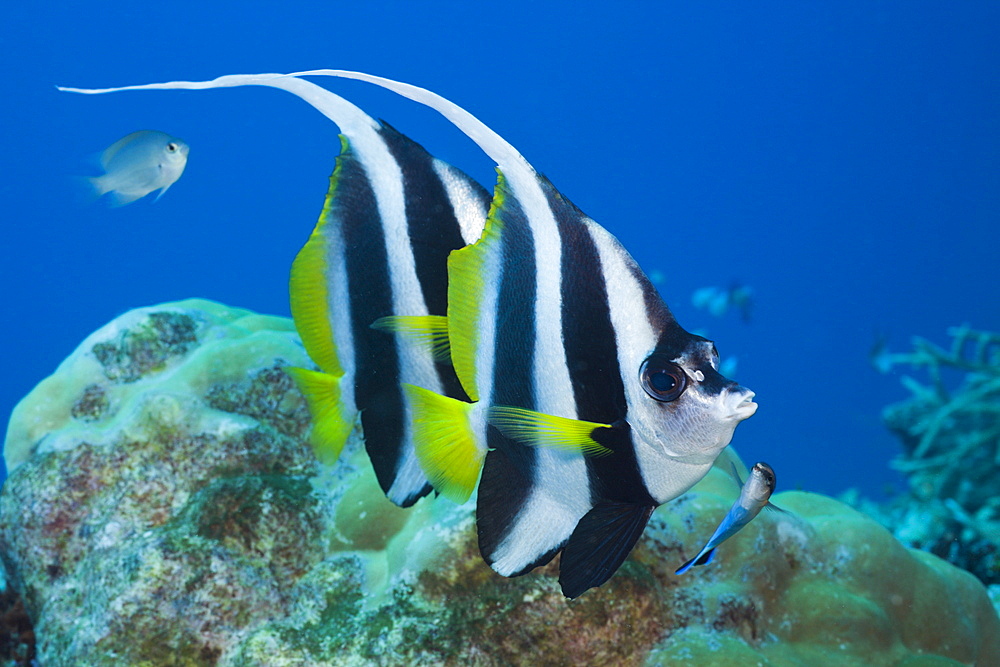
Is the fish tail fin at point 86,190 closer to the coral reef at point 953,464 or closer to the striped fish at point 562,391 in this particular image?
the striped fish at point 562,391

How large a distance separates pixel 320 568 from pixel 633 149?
74.2 m

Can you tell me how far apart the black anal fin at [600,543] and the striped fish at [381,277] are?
447 millimetres

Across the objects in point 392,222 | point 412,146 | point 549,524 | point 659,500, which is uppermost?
point 412,146

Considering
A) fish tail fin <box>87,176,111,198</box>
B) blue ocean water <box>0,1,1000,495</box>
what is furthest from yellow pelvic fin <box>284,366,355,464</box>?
blue ocean water <box>0,1,1000,495</box>

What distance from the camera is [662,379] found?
0.80 metres

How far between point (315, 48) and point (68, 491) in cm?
7938

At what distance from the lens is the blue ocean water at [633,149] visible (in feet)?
180

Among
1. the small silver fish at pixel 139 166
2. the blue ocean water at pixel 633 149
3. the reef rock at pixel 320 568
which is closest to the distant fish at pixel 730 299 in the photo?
the reef rock at pixel 320 568

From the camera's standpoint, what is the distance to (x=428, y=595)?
195 cm

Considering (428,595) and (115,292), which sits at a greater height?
(428,595)

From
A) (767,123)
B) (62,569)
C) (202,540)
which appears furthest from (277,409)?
(767,123)

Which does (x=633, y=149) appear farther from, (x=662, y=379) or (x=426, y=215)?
(x=662, y=379)

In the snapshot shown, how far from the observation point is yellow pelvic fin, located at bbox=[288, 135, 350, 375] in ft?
4.27

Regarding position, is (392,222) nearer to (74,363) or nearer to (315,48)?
(74,363)
